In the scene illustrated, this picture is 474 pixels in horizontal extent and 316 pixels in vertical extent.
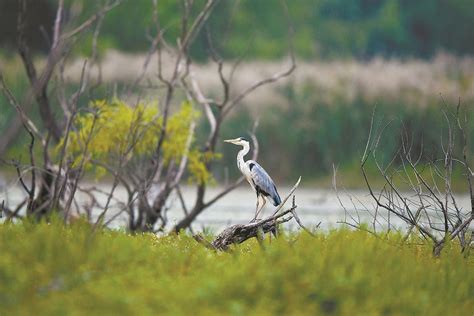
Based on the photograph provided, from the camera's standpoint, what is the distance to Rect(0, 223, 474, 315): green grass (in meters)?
5.85

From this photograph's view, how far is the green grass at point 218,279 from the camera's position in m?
5.85

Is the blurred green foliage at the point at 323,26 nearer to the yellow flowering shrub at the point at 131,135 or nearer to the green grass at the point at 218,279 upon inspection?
the yellow flowering shrub at the point at 131,135

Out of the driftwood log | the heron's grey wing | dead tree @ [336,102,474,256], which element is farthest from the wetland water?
the driftwood log

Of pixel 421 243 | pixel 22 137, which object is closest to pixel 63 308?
pixel 421 243

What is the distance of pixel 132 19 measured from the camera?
3203 cm

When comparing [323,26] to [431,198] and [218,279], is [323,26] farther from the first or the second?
[218,279]

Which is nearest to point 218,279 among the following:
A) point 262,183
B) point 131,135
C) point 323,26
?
point 262,183

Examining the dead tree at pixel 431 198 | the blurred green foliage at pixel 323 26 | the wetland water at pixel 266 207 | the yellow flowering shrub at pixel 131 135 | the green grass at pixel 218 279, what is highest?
the blurred green foliage at pixel 323 26

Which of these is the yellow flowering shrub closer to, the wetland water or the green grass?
the wetland water

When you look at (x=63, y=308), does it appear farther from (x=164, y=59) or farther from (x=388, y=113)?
(x=164, y=59)

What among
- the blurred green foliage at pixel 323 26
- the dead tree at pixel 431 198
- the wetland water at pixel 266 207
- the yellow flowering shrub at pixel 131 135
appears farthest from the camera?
the blurred green foliage at pixel 323 26

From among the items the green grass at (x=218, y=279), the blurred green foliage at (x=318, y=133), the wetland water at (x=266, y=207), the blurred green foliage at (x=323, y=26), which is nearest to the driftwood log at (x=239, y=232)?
the green grass at (x=218, y=279)

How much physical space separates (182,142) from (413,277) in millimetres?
5595

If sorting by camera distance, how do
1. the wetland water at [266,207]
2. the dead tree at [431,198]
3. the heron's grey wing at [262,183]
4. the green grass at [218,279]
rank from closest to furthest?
the green grass at [218,279] < the dead tree at [431,198] < the heron's grey wing at [262,183] < the wetland water at [266,207]
